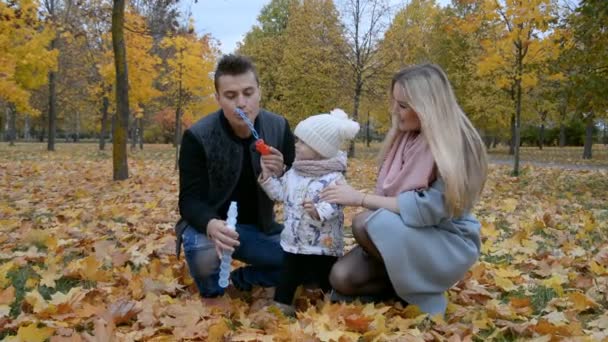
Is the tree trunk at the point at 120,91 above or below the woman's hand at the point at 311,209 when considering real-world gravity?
above

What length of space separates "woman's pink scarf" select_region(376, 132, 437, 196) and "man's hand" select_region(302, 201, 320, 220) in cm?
40

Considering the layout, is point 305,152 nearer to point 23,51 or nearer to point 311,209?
point 311,209

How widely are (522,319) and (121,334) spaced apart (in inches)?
77.0

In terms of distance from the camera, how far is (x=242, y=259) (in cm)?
335

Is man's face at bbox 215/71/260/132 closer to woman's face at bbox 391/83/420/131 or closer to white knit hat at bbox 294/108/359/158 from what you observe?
white knit hat at bbox 294/108/359/158

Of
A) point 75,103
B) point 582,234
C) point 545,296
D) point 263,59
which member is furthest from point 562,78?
point 75,103

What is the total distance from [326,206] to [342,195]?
0.32 ft

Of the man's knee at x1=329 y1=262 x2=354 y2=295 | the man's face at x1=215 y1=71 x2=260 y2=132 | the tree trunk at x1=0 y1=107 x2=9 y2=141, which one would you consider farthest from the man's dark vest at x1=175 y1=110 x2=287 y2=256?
the tree trunk at x1=0 y1=107 x2=9 y2=141

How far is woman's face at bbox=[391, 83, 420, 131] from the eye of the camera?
9.39 feet

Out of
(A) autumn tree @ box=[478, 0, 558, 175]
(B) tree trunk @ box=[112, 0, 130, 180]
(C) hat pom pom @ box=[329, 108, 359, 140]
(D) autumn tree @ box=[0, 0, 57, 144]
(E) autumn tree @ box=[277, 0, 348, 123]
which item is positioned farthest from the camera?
(E) autumn tree @ box=[277, 0, 348, 123]

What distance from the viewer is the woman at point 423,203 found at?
2.68 metres

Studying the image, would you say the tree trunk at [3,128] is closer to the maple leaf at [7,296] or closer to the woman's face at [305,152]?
the maple leaf at [7,296]

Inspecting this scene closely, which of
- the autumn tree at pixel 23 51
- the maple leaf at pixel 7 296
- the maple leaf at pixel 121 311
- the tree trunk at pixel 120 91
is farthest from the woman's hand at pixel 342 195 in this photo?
the autumn tree at pixel 23 51

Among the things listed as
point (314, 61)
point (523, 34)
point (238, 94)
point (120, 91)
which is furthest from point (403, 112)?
point (314, 61)
